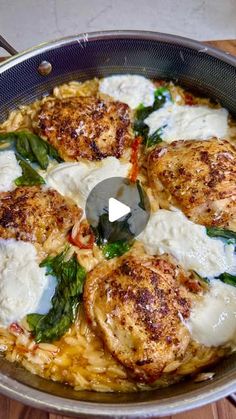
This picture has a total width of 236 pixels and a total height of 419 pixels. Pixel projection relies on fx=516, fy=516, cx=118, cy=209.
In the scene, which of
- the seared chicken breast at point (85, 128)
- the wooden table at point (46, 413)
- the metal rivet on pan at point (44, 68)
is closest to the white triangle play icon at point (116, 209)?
the seared chicken breast at point (85, 128)

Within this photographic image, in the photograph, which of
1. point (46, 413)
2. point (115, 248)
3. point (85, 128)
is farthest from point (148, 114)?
point (46, 413)

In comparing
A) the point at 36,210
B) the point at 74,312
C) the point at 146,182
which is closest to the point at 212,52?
the point at 146,182

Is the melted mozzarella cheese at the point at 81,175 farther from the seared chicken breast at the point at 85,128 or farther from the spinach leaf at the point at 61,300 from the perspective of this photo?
the spinach leaf at the point at 61,300

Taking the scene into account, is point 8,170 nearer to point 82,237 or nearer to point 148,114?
point 82,237

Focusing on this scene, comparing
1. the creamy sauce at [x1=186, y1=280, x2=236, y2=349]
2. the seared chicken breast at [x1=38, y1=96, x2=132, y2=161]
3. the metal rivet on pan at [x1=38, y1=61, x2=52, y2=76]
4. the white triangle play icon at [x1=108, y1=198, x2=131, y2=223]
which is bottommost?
the creamy sauce at [x1=186, y1=280, x2=236, y2=349]

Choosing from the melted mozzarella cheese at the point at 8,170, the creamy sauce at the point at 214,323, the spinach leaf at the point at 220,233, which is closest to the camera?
the creamy sauce at the point at 214,323

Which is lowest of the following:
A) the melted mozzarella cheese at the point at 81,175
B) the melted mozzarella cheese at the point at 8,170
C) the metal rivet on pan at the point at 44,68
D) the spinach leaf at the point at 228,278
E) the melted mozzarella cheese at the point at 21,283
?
the spinach leaf at the point at 228,278

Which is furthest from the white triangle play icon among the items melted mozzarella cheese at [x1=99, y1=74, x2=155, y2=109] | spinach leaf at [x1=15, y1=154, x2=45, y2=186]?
melted mozzarella cheese at [x1=99, y1=74, x2=155, y2=109]

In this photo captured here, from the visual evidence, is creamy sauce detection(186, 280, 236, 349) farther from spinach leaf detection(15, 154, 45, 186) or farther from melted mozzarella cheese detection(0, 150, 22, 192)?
melted mozzarella cheese detection(0, 150, 22, 192)
